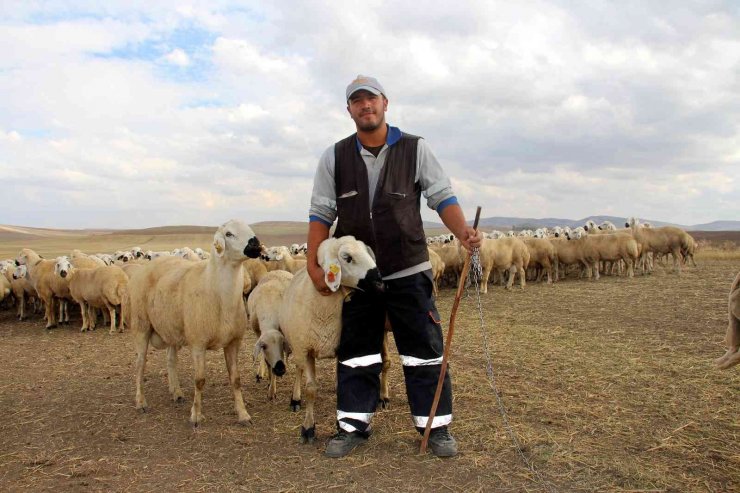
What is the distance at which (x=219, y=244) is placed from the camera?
557 cm

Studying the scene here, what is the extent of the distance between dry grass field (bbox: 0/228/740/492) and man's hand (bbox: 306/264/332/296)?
1523mm

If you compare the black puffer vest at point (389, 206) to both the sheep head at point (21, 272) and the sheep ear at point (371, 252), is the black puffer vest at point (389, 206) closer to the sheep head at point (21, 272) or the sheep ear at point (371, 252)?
the sheep ear at point (371, 252)

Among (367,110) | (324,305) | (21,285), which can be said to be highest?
(367,110)

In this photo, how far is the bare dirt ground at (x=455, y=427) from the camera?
170 inches

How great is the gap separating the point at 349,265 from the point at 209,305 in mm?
1907

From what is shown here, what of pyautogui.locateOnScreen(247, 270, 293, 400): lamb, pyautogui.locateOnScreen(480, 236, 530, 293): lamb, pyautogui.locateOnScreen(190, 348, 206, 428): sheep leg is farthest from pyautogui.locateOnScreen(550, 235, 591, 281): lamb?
pyautogui.locateOnScreen(190, 348, 206, 428): sheep leg

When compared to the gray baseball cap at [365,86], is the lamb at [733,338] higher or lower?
lower

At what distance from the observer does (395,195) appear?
4805 millimetres

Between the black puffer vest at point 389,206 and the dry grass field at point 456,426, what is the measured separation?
1.85 meters


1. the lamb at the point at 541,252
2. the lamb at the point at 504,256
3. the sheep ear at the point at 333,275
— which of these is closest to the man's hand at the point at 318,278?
the sheep ear at the point at 333,275

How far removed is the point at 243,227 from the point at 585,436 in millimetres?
3975

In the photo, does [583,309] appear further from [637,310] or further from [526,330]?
[526,330]

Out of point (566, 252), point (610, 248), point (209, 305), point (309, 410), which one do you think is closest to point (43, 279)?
point (209, 305)

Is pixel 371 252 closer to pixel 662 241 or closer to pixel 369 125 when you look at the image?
pixel 369 125
